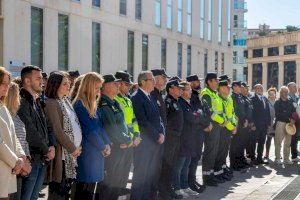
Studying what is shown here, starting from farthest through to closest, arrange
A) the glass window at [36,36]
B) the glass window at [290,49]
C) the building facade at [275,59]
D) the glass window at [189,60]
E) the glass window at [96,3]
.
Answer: the building facade at [275,59], the glass window at [290,49], the glass window at [189,60], the glass window at [96,3], the glass window at [36,36]

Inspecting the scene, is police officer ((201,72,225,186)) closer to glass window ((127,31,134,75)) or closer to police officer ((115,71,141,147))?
police officer ((115,71,141,147))

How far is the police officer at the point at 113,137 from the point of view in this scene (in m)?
6.98

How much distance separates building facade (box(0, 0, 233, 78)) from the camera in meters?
19.2

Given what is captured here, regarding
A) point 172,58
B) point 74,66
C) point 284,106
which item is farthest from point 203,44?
point 284,106

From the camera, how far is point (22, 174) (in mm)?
5113

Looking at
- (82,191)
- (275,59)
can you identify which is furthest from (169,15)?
(275,59)

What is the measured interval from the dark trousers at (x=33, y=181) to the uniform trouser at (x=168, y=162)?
311 centimetres

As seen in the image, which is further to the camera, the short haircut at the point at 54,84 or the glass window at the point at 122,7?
the glass window at the point at 122,7

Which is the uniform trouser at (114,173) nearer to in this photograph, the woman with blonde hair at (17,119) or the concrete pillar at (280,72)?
the woman with blonde hair at (17,119)

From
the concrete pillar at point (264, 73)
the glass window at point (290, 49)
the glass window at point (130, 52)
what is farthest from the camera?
the concrete pillar at point (264, 73)

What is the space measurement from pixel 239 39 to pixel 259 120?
144ft

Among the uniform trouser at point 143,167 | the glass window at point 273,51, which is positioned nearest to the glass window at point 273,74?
the glass window at point 273,51

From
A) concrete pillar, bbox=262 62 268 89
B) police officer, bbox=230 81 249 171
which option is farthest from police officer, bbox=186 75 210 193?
concrete pillar, bbox=262 62 268 89

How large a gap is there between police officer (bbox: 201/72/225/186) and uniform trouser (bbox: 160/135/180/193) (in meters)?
1.51
